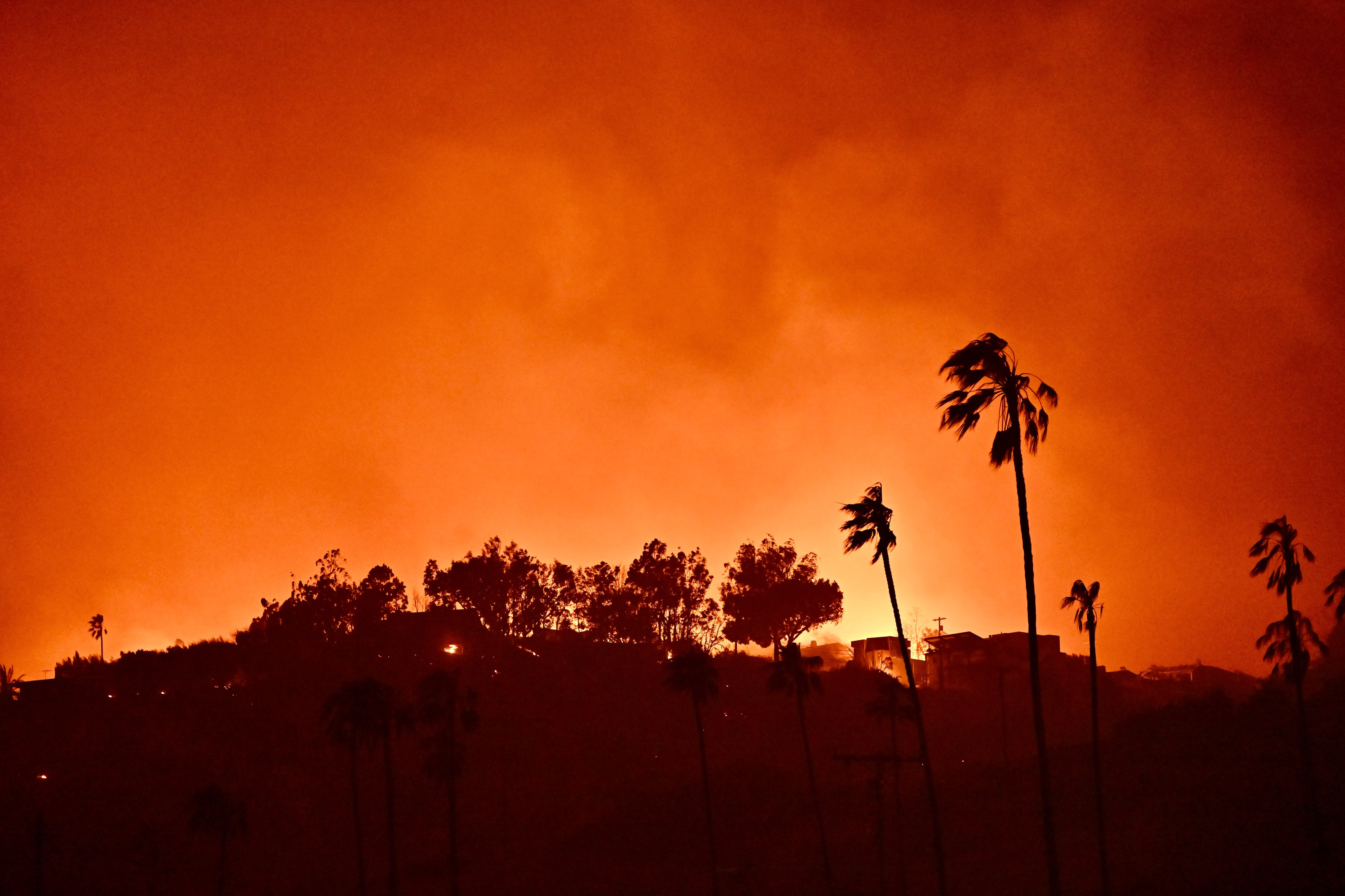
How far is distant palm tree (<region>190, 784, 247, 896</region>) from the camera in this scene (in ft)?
208

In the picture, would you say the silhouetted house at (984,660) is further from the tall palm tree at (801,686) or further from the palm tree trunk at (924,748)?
the palm tree trunk at (924,748)

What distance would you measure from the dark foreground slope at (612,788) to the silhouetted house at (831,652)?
30.2 meters

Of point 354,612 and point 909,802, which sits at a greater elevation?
point 354,612

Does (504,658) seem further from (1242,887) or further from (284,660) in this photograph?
(1242,887)

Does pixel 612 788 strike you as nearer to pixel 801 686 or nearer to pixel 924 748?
pixel 801 686

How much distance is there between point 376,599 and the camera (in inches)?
4651

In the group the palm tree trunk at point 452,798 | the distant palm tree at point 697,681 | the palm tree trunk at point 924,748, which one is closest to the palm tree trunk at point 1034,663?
the palm tree trunk at point 924,748

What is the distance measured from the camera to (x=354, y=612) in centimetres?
11844

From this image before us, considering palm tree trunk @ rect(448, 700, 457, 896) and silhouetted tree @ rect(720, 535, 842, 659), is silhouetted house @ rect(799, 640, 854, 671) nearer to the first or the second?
silhouetted tree @ rect(720, 535, 842, 659)

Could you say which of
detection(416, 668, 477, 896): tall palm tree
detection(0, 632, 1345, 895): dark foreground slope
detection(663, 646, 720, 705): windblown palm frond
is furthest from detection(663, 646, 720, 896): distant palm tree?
detection(416, 668, 477, 896): tall palm tree

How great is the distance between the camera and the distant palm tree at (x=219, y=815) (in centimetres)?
6325

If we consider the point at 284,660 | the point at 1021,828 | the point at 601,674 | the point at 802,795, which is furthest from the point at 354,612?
the point at 1021,828

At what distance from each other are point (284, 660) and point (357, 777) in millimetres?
27850

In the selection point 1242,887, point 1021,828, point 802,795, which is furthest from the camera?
Result: point 802,795
